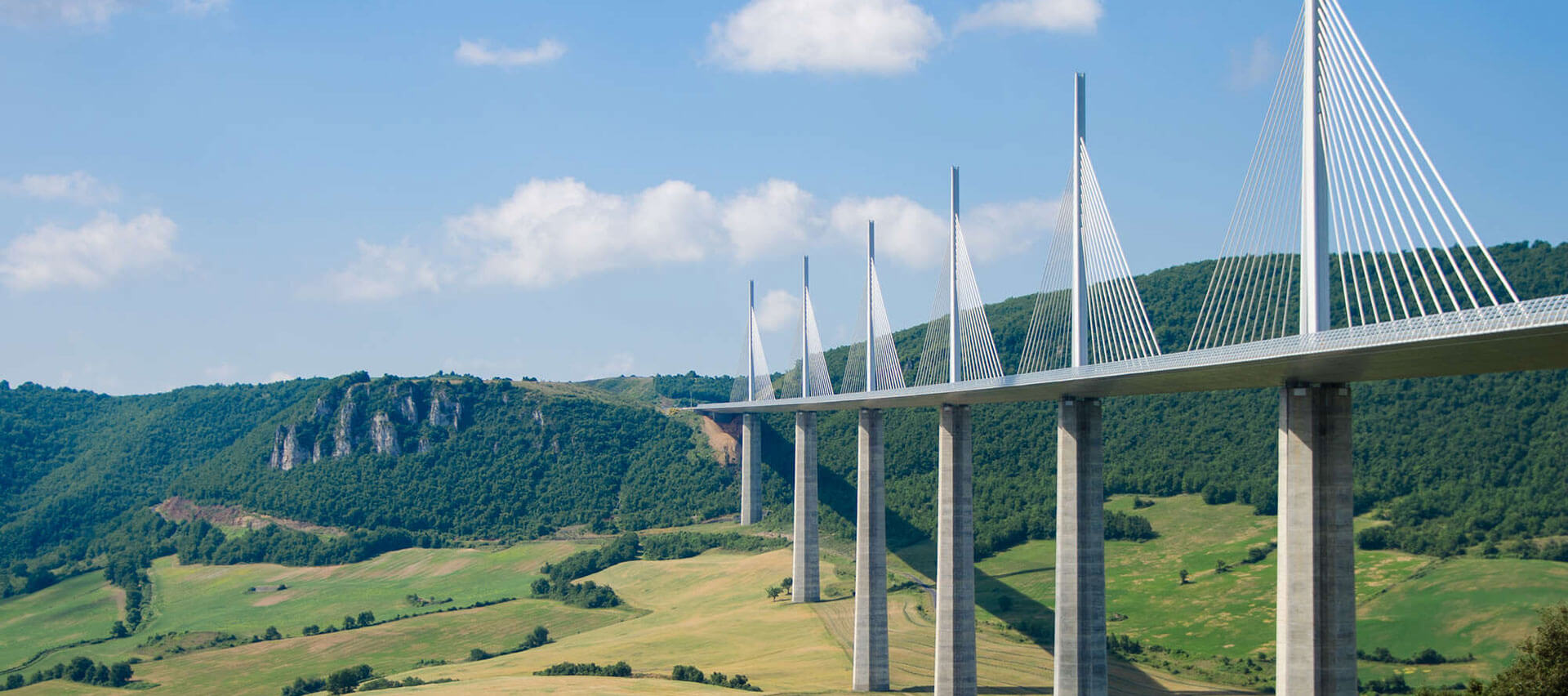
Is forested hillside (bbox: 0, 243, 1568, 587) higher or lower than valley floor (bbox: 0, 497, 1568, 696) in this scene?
higher

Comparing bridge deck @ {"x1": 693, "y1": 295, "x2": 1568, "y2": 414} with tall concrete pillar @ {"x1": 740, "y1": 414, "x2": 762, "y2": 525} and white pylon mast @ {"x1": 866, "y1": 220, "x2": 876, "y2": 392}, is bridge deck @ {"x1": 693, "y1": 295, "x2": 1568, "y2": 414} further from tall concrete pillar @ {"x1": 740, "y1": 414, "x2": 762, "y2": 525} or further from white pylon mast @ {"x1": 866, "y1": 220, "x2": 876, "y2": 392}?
tall concrete pillar @ {"x1": 740, "y1": 414, "x2": 762, "y2": 525}

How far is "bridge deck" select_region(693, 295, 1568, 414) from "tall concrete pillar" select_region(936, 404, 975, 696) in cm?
868

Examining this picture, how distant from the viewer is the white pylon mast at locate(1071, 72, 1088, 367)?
127 feet

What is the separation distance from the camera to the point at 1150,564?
2729 inches

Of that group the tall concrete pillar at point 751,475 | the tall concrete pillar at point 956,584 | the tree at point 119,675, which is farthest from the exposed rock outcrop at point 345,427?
the tall concrete pillar at point 956,584

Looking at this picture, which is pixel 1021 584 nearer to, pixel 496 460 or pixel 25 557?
pixel 496 460

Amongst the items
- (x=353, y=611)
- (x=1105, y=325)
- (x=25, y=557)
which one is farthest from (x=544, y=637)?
(x=25, y=557)

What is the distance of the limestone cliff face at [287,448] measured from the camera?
399 feet

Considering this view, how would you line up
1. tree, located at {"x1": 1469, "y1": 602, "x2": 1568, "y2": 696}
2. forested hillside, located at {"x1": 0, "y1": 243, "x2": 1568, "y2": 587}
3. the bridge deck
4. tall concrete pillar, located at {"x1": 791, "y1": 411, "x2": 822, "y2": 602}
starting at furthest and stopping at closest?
tall concrete pillar, located at {"x1": 791, "y1": 411, "x2": 822, "y2": 602}, forested hillside, located at {"x1": 0, "y1": 243, "x2": 1568, "y2": 587}, tree, located at {"x1": 1469, "y1": 602, "x2": 1568, "y2": 696}, the bridge deck

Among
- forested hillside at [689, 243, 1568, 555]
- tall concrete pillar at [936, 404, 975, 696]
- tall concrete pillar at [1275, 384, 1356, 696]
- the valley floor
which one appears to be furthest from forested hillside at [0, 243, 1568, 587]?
tall concrete pillar at [1275, 384, 1356, 696]

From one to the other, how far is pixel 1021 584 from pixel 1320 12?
159 feet

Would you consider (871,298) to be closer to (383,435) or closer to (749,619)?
(749,619)

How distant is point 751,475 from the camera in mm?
105938

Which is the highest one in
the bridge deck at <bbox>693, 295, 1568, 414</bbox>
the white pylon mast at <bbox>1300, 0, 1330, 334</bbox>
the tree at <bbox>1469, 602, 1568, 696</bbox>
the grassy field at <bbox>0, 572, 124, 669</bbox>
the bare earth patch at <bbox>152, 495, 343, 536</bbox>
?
the white pylon mast at <bbox>1300, 0, 1330, 334</bbox>
